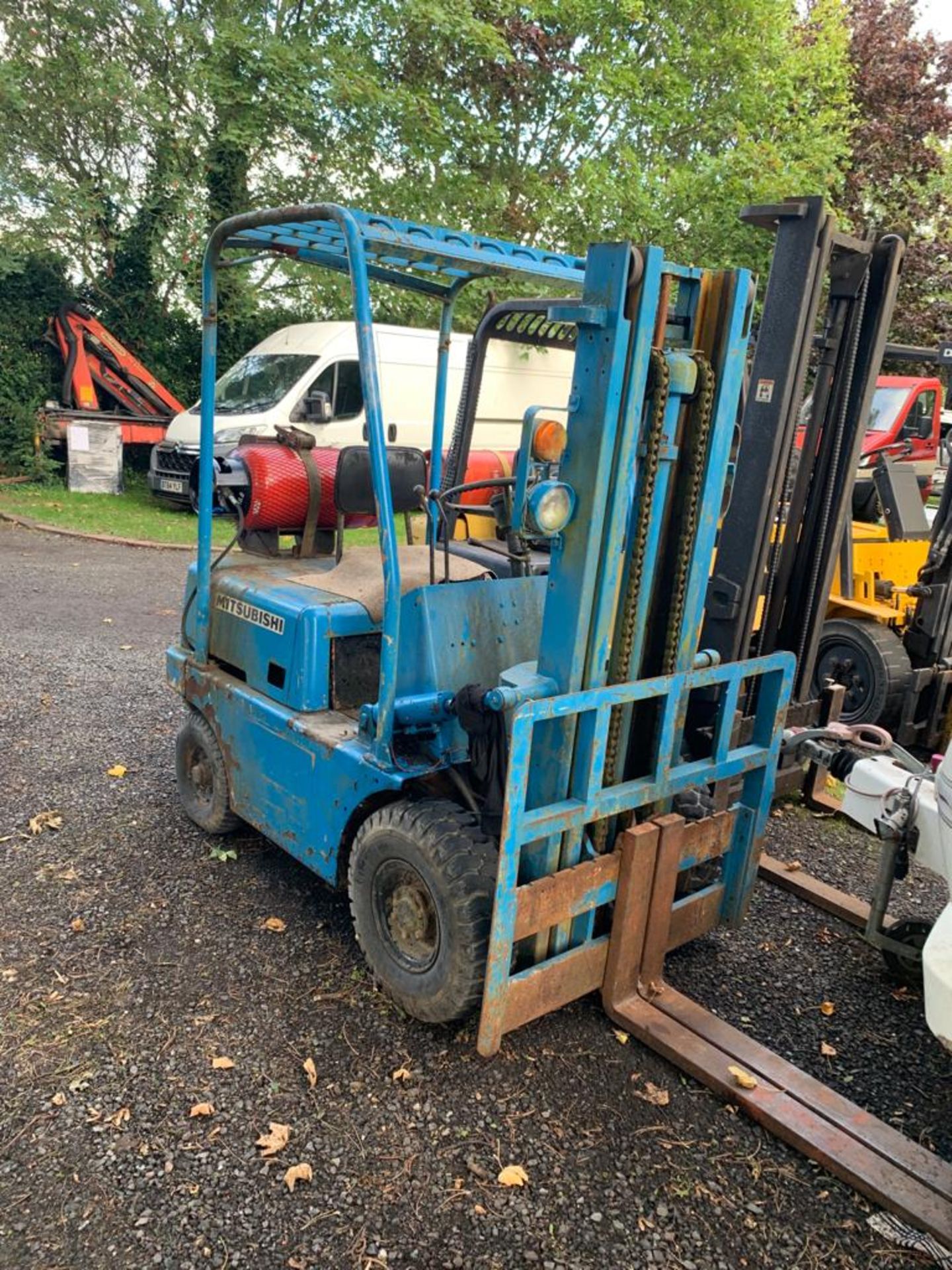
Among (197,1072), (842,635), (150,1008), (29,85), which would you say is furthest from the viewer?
(29,85)

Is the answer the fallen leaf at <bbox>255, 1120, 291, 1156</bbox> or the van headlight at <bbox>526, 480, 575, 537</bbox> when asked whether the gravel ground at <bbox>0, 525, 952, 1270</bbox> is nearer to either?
the fallen leaf at <bbox>255, 1120, 291, 1156</bbox>

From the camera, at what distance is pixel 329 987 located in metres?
3.15

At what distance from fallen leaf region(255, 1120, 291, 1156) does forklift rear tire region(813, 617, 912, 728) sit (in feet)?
13.8

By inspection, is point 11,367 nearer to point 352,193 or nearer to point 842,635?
point 352,193

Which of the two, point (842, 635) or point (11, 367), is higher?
point (11, 367)

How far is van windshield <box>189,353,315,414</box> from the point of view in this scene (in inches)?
480

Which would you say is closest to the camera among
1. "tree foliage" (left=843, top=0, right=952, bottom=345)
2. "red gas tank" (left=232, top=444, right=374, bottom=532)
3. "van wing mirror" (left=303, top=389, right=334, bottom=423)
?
"red gas tank" (left=232, top=444, right=374, bottom=532)

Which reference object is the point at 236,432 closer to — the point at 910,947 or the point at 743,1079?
the point at 910,947

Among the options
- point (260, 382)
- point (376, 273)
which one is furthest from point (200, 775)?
point (260, 382)

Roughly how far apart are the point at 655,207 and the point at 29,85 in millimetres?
9277

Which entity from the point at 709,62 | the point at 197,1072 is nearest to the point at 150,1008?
the point at 197,1072

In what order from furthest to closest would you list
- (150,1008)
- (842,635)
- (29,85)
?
1. (29,85)
2. (842,635)
3. (150,1008)

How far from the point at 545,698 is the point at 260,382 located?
35.9 ft

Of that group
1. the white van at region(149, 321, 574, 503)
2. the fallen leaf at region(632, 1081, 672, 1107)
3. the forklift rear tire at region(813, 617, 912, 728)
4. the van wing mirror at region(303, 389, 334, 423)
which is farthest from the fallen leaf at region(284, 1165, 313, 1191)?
the white van at region(149, 321, 574, 503)
